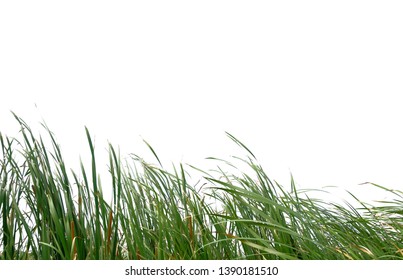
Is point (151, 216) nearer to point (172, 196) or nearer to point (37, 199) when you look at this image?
point (172, 196)

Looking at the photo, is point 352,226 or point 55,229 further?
point 352,226

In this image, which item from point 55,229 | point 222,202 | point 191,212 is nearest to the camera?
point 55,229

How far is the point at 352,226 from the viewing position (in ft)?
8.90

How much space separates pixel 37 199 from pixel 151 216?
1.55ft
